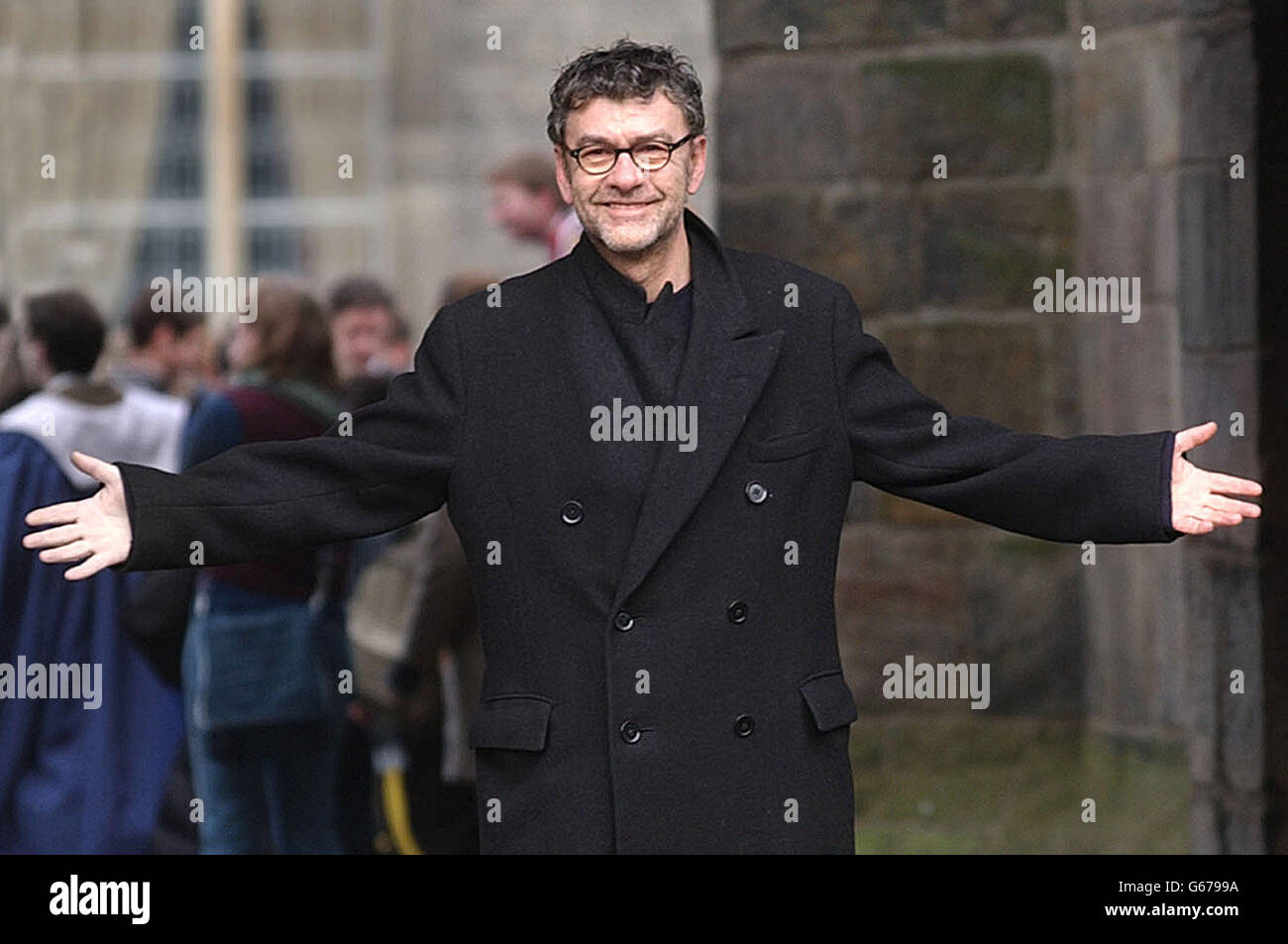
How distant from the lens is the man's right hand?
12.6 feet

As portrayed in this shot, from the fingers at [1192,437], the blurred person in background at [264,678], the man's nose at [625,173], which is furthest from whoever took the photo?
the blurred person in background at [264,678]

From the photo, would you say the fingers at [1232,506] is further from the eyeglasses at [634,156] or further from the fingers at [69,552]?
the fingers at [69,552]

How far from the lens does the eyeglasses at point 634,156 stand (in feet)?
12.1

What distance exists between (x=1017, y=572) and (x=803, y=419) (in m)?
3.06

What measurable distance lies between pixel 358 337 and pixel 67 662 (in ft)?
8.24

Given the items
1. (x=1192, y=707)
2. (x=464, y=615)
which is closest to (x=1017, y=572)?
(x=1192, y=707)

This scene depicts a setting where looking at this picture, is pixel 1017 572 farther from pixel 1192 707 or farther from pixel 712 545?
pixel 712 545

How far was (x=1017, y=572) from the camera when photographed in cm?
682

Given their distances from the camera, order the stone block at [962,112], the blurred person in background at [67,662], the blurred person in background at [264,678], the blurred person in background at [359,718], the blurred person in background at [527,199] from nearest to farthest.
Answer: the blurred person in background at [67,662] → the blurred person in background at [264,678] → the stone block at [962,112] → the blurred person in background at [359,718] → the blurred person in background at [527,199]

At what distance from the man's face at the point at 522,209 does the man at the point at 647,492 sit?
357cm

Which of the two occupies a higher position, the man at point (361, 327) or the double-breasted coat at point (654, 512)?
the man at point (361, 327)

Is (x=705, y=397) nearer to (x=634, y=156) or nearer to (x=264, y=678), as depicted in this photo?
(x=634, y=156)

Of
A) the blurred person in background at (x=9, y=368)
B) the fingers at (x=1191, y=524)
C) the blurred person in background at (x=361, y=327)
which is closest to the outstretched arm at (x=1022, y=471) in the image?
the fingers at (x=1191, y=524)

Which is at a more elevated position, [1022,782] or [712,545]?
[712,545]
